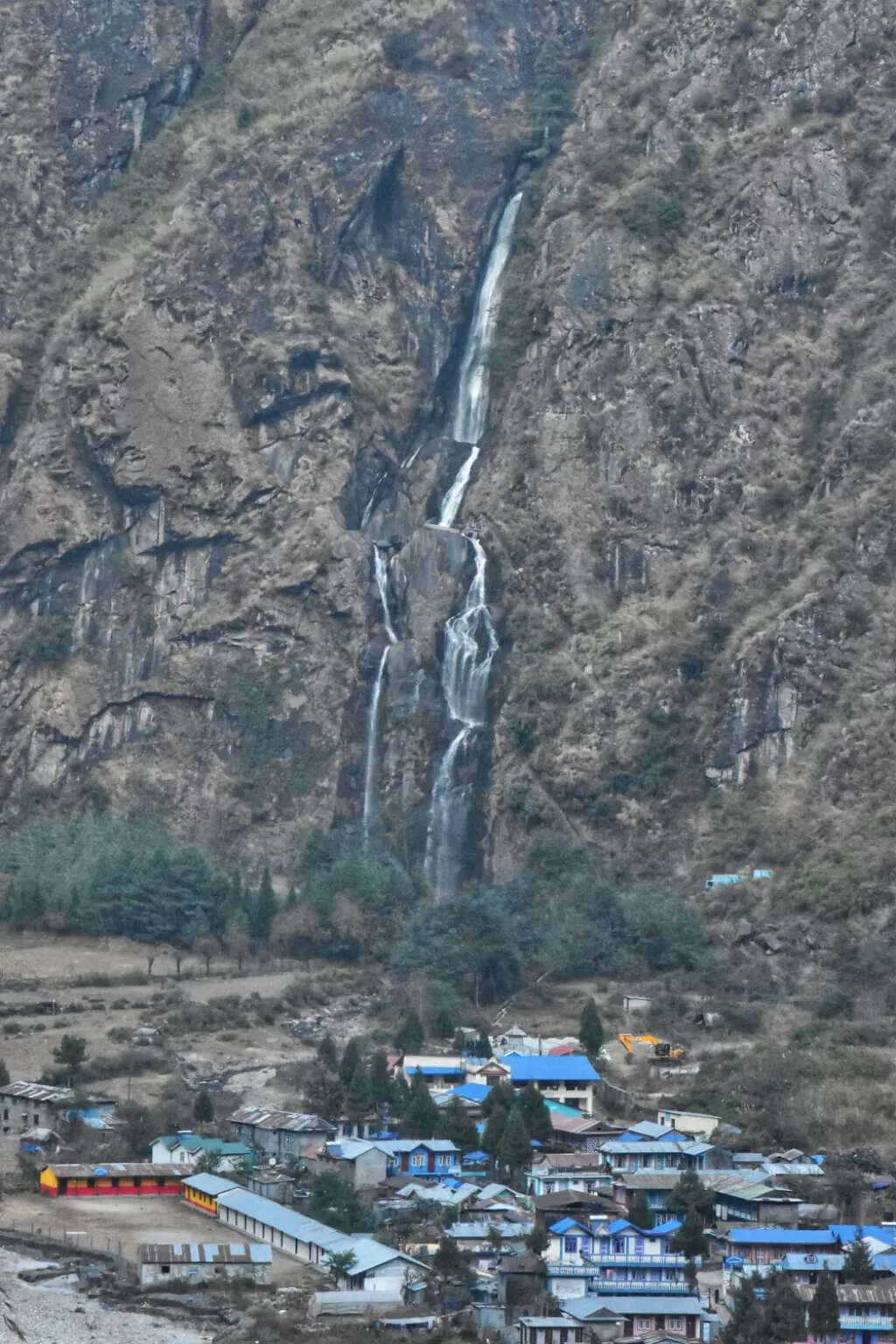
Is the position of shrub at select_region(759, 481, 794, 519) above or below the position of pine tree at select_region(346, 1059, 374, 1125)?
above

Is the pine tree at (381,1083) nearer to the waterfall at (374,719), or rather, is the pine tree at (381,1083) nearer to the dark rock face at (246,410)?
the waterfall at (374,719)

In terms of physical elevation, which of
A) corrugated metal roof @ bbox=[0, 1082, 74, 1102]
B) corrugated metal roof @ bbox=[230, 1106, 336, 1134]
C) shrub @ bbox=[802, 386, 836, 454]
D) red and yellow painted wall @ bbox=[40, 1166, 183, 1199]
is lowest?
red and yellow painted wall @ bbox=[40, 1166, 183, 1199]

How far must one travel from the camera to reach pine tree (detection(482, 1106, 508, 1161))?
63844mm

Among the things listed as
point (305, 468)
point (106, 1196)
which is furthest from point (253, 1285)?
point (305, 468)

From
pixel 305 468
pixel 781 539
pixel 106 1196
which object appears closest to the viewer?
pixel 106 1196

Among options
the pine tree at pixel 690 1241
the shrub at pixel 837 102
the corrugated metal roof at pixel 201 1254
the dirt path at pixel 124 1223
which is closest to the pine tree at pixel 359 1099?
the dirt path at pixel 124 1223

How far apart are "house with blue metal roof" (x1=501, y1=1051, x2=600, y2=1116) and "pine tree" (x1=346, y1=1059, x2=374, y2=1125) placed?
13.9 ft

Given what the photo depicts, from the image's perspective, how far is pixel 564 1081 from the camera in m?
70.2

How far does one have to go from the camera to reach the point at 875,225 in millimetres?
101125

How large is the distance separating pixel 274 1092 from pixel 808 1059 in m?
14.2

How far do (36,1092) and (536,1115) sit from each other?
1296cm

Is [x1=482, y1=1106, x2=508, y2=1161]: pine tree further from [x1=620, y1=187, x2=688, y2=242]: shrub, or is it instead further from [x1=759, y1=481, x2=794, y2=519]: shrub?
[x1=620, y1=187, x2=688, y2=242]: shrub

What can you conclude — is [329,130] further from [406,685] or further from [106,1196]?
[106,1196]

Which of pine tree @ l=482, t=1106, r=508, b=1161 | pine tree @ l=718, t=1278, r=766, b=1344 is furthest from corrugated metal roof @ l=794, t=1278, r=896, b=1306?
pine tree @ l=482, t=1106, r=508, b=1161
